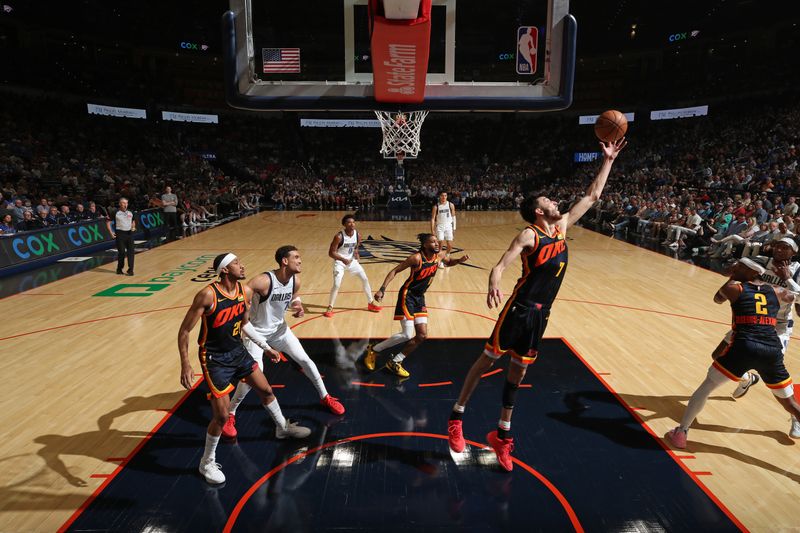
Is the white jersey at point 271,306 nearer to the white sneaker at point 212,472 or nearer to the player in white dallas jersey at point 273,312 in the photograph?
the player in white dallas jersey at point 273,312

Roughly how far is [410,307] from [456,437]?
194 centimetres

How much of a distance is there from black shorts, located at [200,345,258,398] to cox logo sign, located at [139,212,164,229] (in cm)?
1471

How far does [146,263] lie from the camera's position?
12969 millimetres

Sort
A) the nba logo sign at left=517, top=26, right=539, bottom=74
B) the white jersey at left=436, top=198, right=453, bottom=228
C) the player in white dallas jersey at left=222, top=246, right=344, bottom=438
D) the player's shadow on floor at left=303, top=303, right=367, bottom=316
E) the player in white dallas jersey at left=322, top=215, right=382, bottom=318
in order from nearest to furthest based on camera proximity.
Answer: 1. the player in white dallas jersey at left=222, top=246, right=344, bottom=438
2. the nba logo sign at left=517, top=26, right=539, bottom=74
3. the player in white dallas jersey at left=322, top=215, right=382, bottom=318
4. the player's shadow on floor at left=303, top=303, right=367, bottom=316
5. the white jersey at left=436, top=198, right=453, bottom=228

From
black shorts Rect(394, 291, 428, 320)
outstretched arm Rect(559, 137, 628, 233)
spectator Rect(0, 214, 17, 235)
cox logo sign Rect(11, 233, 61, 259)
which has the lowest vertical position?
cox logo sign Rect(11, 233, 61, 259)

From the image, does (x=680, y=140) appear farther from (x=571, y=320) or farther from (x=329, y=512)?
(x=329, y=512)

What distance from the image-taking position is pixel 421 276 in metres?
5.91

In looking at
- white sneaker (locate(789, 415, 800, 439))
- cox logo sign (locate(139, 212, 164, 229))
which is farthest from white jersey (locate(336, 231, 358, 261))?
cox logo sign (locate(139, 212, 164, 229))

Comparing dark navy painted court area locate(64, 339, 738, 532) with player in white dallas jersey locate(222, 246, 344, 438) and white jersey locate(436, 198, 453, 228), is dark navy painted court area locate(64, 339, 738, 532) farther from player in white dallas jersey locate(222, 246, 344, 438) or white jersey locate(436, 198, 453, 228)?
white jersey locate(436, 198, 453, 228)

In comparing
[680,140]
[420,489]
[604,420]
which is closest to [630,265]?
[604,420]

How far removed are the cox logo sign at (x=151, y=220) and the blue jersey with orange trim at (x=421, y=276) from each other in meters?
13.9

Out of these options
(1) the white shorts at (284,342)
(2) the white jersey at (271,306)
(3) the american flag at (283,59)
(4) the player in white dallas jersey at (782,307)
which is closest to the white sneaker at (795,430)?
(4) the player in white dallas jersey at (782,307)

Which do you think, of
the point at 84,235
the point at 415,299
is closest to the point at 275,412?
the point at 415,299

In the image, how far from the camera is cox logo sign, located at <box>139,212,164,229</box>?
665 inches
